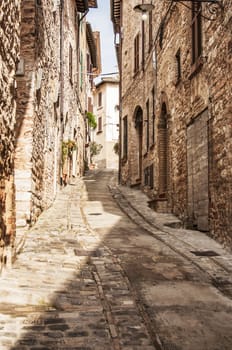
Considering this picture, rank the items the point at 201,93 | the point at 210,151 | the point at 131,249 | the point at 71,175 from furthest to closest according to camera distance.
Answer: the point at 71,175 → the point at 201,93 → the point at 210,151 → the point at 131,249

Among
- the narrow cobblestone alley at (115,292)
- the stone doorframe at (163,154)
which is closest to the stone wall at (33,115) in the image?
the narrow cobblestone alley at (115,292)

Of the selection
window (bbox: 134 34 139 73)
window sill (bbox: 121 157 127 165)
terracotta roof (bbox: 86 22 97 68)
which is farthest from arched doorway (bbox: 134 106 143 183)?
terracotta roof (bbox: 86 22 97 68)

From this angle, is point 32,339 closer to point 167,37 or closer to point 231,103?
point 231,103

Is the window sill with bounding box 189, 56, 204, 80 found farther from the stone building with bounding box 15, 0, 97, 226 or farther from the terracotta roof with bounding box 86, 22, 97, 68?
the terracotta roof with bounding box 86, 22, 97, 68

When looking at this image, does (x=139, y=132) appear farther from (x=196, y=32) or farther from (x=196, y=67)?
(x=196, y=67)

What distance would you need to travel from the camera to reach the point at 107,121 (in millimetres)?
42219

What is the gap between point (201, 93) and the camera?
31.8 ft

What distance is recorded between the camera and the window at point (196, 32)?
33.3ft

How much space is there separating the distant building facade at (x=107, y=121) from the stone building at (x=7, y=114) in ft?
112

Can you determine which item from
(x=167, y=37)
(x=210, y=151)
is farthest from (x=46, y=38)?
(x=210, y=151)

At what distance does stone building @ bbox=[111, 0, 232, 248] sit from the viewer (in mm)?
8250

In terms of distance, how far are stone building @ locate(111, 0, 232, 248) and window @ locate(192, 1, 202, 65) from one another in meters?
0.02

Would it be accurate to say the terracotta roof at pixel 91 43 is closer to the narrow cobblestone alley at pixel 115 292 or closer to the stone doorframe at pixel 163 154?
the stone doorframe at pixel 163 154

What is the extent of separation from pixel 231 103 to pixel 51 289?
463 centimetres
